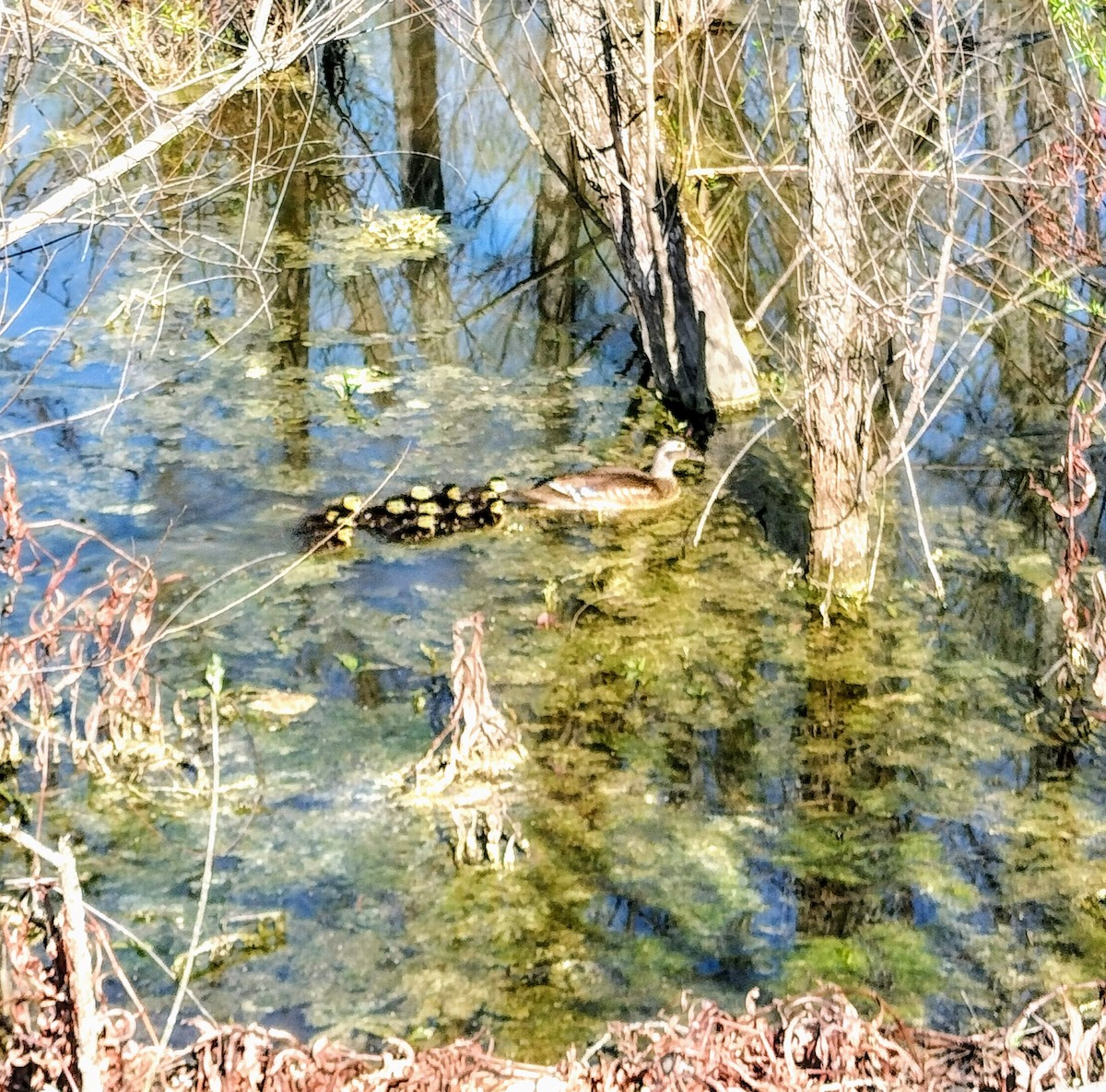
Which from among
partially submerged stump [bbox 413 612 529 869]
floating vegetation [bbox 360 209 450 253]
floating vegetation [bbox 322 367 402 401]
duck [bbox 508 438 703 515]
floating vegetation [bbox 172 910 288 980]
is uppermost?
floating vegetation [bbox 360 209 450 253]

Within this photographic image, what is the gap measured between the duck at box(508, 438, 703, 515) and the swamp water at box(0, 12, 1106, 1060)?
3.8 inches

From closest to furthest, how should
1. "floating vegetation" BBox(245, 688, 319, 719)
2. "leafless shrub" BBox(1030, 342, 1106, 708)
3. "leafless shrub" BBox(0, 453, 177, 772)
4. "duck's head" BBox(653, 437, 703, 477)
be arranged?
"leafless shrub" BBox(0, 453, 177, 772) < "leafless shrub" BBox(1030, 342, 1106, 708) < "floating vegetation" BBox(245, 688, 319, 719) < "duck's head" BBox(653, 437, 703, 477)

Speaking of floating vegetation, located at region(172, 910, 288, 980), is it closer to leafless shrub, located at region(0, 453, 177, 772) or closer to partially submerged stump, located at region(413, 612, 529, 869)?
partially submerged stump, located at region(413, 612, 529, 869)

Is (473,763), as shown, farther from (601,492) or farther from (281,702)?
(601,492)

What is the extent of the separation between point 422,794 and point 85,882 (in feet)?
3.86

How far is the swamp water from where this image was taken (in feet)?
15.7

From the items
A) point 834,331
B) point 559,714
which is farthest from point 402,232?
point 559,714

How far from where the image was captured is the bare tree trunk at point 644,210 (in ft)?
26.3

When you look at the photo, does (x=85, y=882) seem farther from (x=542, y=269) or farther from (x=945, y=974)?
(x=542, y=269)

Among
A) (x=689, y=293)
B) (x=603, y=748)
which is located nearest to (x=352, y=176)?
(x=689, y=293)

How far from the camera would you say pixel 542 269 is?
11406 mm

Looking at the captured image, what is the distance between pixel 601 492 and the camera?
24.9ft

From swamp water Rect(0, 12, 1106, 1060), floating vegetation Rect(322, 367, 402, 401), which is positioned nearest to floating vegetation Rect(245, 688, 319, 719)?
swamp water Rect(0, 12, 1106, 1060)

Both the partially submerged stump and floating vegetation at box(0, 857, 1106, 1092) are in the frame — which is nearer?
floating vegetation at box(0, 857, 1106, 1092)
